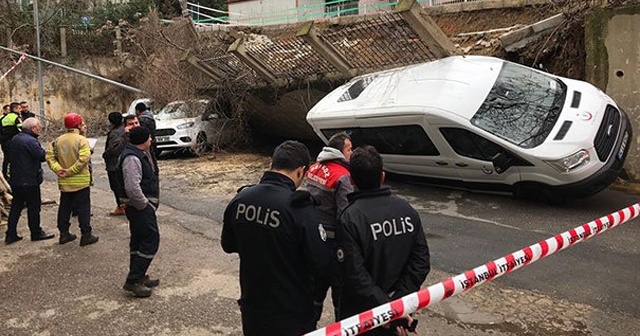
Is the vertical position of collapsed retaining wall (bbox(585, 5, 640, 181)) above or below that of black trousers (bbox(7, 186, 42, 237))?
above

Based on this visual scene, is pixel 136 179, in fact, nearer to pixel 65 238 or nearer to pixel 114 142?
pixel 65 238

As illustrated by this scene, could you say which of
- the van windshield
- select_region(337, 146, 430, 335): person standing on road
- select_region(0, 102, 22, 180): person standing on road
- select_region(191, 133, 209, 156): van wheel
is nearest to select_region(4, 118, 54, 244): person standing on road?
select_region(0, 102, 22, 180): person standing on road

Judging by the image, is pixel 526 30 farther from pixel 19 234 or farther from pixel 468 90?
pixel 19 234

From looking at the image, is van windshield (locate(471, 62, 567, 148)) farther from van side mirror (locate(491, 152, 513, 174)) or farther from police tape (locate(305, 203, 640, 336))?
police tape (locate(305, 203, 640, 336))

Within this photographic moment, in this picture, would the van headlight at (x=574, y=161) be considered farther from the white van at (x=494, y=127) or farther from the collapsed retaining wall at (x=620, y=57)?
the collapsed retaining wall at (x=620, y=57)

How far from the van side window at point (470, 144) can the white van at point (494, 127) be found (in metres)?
0.01

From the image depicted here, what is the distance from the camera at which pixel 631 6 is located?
8.19 m

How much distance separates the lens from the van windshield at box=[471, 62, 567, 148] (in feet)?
23.0

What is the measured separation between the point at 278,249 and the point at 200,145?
12186mm

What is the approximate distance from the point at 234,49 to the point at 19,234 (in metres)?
6.21

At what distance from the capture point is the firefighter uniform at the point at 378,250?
7.94ft

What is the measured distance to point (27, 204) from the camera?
636 centimetres

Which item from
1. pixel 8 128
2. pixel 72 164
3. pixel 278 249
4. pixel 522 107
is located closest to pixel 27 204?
pixel 72 164

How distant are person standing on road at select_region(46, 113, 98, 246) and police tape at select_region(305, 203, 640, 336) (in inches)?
178
